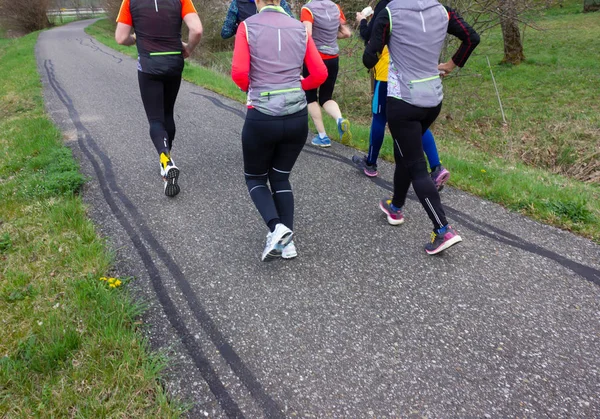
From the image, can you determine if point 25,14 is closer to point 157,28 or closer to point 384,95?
point 157,28

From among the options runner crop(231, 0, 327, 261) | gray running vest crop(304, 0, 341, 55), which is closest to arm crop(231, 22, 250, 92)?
runner crop(231, 0, 327, 261)

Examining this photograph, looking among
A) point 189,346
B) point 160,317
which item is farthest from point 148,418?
point 160,317

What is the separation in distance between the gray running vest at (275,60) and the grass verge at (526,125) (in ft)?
8.47

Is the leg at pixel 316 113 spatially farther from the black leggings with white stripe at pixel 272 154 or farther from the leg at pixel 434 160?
the black leggings with white stripe at pixel 272 154

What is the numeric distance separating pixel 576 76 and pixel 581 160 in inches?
276

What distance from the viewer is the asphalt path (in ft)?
7.09

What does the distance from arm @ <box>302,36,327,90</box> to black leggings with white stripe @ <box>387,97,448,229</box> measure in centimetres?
59

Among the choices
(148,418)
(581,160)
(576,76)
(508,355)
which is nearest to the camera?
(148,418)

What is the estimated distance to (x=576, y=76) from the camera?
12.4m

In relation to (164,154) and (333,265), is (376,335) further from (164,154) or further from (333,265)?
(164,154)

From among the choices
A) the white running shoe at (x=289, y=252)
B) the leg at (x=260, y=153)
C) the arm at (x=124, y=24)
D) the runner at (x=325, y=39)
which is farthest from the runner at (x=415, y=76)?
the arm at (x=124, y=24)

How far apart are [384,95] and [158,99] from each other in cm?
229

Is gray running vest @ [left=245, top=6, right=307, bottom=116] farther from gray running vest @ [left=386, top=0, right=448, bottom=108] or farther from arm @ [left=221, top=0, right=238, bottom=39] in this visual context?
arm @ [left=221, top=0, right=238, bottom=39]

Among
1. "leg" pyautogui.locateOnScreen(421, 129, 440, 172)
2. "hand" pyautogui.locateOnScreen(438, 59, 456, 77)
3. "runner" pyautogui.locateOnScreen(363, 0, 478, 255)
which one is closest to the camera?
"runner" pyautogui.locateOnScreen(363, 0, 478, 255)
